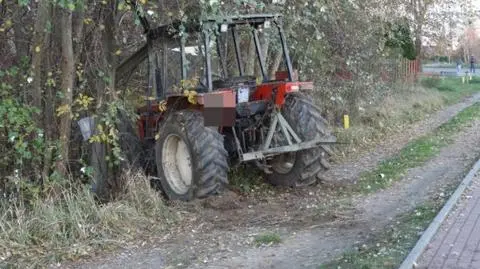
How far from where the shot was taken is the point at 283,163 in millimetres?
9297

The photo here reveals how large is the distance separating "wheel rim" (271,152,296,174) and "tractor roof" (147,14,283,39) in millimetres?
1843

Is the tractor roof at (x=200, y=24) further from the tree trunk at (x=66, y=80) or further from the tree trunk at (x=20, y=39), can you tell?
the tree trunk at (x=20, y=39)

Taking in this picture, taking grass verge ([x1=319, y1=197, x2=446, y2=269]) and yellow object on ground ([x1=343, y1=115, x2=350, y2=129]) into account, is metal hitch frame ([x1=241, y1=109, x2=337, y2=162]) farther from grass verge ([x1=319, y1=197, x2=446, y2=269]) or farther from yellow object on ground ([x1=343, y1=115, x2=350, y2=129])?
yellow object on ground ([x1=343, y1=115, x2=350, y2=129])

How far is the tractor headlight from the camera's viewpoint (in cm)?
859

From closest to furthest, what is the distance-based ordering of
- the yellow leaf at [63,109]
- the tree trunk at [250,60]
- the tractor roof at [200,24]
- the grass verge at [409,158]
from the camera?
the yellow leaf at [63,109] < the tractor roof at [200,24] < the grass verge at [409,158] < the tree trunk at [250,60]

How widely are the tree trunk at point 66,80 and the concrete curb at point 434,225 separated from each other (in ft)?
14.3

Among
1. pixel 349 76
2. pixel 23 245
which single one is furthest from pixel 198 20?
pixel 349 76

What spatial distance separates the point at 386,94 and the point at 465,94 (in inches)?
422

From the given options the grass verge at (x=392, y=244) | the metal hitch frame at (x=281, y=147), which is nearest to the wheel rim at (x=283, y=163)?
the metal hitch frame at (x=281, y=147)

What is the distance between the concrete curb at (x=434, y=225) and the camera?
5.24 m

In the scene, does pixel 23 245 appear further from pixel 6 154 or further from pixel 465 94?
pixel 465 94

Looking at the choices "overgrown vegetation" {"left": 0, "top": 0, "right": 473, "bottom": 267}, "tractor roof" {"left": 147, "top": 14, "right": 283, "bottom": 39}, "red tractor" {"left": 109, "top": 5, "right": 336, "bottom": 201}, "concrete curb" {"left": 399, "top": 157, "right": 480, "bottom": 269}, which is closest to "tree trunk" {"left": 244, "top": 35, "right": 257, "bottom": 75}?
"overgrown vegetation" {"left": 0, "top": 0, "right": 473, "bottom": 267}

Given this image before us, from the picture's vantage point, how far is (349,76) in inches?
611

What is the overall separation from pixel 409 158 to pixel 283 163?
2991 millimetres
